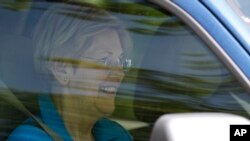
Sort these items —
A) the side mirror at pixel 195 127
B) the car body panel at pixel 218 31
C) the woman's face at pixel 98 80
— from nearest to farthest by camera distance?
the side mirror at pixel 195 127 < the car body panel at pixel 218 31 < the woman's face at pixel 98 80

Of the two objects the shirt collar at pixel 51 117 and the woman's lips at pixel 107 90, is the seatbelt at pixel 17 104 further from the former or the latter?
the woman's lips at pixel 107 90

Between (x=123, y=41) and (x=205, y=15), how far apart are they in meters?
0.29

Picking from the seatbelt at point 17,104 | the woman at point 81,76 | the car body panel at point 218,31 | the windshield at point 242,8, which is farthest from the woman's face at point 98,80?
the windshield at point 242,8

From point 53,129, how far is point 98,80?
0.22 m

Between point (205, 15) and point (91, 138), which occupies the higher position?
point (205, 15)

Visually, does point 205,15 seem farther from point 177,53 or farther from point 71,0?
point 71,0

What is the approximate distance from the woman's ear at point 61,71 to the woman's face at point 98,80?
20 millimetres

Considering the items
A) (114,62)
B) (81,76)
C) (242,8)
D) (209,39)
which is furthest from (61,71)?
(242,8)

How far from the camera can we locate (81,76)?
1971mm

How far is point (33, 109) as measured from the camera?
6.56 ft

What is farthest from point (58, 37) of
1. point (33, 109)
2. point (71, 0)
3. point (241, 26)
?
point (241, 26)

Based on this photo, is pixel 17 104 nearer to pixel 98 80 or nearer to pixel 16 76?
pixel 16 76

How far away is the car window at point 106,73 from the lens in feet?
6.36

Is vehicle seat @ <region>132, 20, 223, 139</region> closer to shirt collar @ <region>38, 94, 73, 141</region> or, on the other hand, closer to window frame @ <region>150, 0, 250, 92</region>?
window frame @ <region>150, 0, 250, 92</region>
